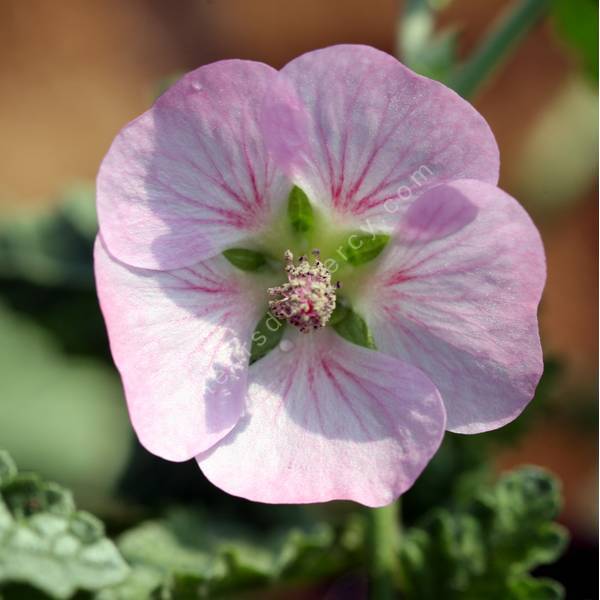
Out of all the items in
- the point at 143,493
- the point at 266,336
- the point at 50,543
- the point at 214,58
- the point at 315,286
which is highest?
the point at 315,286

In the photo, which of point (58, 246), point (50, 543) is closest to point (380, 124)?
point (50, 543)

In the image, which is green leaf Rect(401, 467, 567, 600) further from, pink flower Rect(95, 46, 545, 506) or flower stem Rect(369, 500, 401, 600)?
pink flower Rect(95, 46, 545, 506)

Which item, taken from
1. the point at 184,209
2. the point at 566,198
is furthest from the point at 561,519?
the point at 184,209

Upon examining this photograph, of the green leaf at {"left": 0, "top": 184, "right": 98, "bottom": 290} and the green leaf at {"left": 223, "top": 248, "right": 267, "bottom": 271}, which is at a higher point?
the green leaf at {"left": 223, "top": 248, "right": 267, "bottom": 271}

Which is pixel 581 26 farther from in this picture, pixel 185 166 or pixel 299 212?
pixel 185 166

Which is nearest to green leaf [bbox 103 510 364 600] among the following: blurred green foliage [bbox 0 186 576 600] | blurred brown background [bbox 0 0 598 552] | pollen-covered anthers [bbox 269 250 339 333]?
blurred green foliage [bbox 0 186 576 600]

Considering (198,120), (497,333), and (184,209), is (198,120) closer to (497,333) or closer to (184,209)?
(184,209)

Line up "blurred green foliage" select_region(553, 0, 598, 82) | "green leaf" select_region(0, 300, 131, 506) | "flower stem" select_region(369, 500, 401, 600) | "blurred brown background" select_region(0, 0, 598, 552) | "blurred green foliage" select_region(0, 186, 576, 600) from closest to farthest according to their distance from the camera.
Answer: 1. "blurred green foliage" select_region(0, 186, 576, 600)
2. "flower stem" select_region(369, 500, 401, 600)
3. "blurred green foliage" select_region(553, 0, 598, 82)
4. "green leaf" select_region(0, 300, 131, 506)
5. "blurred brown background" select_region(0, 0, 598, 552)
